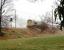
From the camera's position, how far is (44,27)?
7025 cm

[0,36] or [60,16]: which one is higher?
[60,16]

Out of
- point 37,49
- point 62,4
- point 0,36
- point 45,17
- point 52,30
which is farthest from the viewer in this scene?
point 45,17

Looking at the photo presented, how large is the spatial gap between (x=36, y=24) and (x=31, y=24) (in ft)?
5.22

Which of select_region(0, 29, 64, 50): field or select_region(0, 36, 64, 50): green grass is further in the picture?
select_region(0, 29, 64, 50): field

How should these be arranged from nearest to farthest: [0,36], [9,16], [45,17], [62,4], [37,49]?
[37,49], [62,4], [0,36], [9,16], [45,17]

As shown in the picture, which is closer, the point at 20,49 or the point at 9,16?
the point at 20,49

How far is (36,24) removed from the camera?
231ft

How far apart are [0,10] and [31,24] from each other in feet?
64.0

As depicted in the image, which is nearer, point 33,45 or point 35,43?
point 33,45

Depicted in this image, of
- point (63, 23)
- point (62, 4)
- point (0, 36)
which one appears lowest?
point (0, 36)

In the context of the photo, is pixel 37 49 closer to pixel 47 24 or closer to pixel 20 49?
pixel 20 49

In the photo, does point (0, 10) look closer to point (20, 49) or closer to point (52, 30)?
point (52, 30)

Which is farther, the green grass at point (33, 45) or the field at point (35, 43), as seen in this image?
the field at point (35, 43)

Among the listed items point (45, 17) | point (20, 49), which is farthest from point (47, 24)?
point (20, 49)
